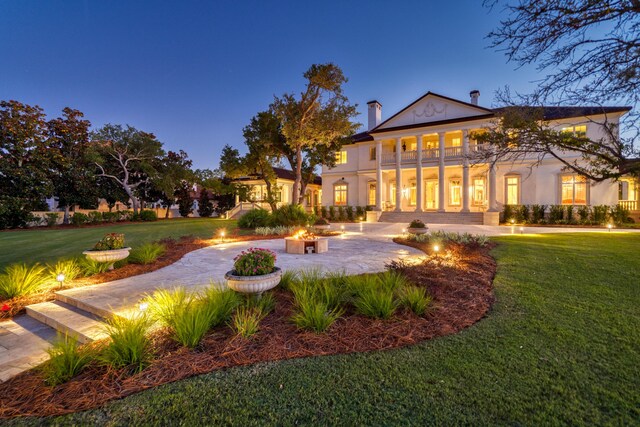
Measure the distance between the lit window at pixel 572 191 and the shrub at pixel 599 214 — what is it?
73.7 inches

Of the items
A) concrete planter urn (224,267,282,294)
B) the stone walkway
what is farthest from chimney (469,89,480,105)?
concrete planter urn (224,267,282,294)

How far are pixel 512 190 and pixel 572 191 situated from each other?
3.42m

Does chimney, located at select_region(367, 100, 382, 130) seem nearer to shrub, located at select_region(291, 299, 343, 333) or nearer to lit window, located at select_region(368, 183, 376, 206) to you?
lit window, located at select_region(368, 183, 376, 206)

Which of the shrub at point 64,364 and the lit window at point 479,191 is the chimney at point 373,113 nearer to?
the lit window at point 479,191

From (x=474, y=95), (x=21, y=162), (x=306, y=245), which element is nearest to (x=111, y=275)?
(x=306, y=245)

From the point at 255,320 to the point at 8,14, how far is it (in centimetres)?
1725

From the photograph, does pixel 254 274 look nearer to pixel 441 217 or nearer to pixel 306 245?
pixel 306 245

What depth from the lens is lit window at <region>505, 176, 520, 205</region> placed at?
2062 cm

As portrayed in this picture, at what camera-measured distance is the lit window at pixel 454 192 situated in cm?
2338

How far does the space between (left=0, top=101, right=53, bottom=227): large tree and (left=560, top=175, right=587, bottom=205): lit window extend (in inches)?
1447

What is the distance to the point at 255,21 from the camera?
1447cm

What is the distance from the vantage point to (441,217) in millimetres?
20109

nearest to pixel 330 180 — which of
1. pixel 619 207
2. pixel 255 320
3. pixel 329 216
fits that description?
pixel 329 216

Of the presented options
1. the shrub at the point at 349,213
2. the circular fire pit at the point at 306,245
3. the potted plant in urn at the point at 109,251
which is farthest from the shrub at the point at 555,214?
the potted plant in urn at the point at 109,251
